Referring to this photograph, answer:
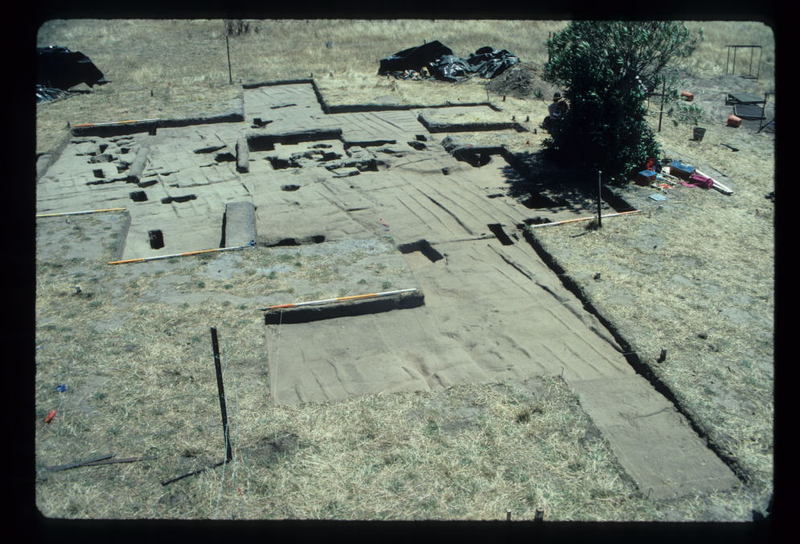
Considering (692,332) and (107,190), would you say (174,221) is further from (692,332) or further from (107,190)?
(692,332)

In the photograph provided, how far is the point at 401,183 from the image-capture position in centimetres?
1254

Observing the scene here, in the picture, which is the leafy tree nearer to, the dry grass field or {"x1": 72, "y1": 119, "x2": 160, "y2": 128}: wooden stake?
the dry grass field

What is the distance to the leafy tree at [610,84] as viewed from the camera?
1161 cm

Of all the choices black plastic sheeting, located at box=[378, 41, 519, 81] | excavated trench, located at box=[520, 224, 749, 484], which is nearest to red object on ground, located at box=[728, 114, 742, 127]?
black plastic sheeting, located at box=[378, 41, 519, 81]

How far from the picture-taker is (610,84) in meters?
12.1

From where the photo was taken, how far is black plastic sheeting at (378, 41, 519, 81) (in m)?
21.6

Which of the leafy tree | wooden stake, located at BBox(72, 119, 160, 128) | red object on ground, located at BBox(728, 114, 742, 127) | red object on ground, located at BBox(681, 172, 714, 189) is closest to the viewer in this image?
the leafy tree

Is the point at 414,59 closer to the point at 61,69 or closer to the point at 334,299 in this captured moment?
the point at 61,69

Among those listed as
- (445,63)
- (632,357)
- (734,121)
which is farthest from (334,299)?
(445,63)

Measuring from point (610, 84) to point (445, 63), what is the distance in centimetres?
1075

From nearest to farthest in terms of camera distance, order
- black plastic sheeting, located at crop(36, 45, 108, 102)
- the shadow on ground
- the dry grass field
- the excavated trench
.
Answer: the dry grass field
the excavated trench
the shadow on ground
black plastic sheeting, located at crop(36, 45, 108, 102)

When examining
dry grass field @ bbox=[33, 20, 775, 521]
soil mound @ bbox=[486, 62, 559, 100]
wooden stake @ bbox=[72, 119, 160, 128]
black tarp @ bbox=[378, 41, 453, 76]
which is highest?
black tarp @ bbox=[378, 41, 453, 76]

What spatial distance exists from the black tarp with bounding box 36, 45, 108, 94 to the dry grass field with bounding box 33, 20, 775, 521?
12.5m
